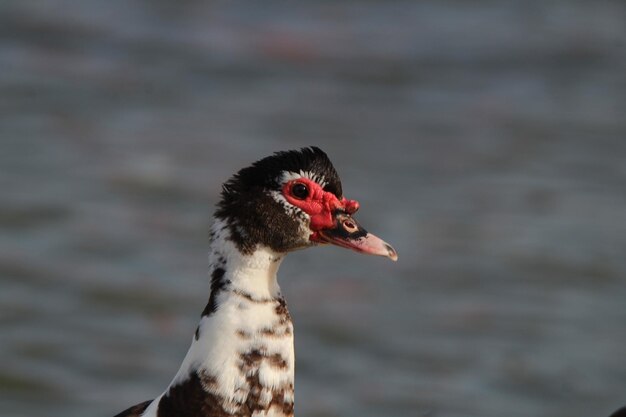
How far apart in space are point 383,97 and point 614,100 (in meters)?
2.11

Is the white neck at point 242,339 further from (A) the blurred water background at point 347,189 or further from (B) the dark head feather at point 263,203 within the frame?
(A) the blurred water background at point 347,189

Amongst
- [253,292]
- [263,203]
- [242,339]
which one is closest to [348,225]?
[263,203]

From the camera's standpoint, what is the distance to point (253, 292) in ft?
19.5

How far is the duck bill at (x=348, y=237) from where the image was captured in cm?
610

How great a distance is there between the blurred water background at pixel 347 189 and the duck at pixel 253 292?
495cm

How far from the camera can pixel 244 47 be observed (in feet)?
53.8

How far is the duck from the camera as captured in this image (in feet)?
19.5

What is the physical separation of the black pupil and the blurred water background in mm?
4994

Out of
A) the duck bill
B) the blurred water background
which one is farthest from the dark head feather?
the blurred water background

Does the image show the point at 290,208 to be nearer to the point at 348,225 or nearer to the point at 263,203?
the point at 263,203

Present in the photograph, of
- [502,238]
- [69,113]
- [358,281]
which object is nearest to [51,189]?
[69,113]

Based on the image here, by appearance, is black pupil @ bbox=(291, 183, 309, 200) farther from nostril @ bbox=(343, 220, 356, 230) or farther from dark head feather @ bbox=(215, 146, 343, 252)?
nostril @ bbox=(343, 220, 356, 230)

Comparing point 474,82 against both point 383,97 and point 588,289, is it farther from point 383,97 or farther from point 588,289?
point 588,289

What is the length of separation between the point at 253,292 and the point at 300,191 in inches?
16.5
